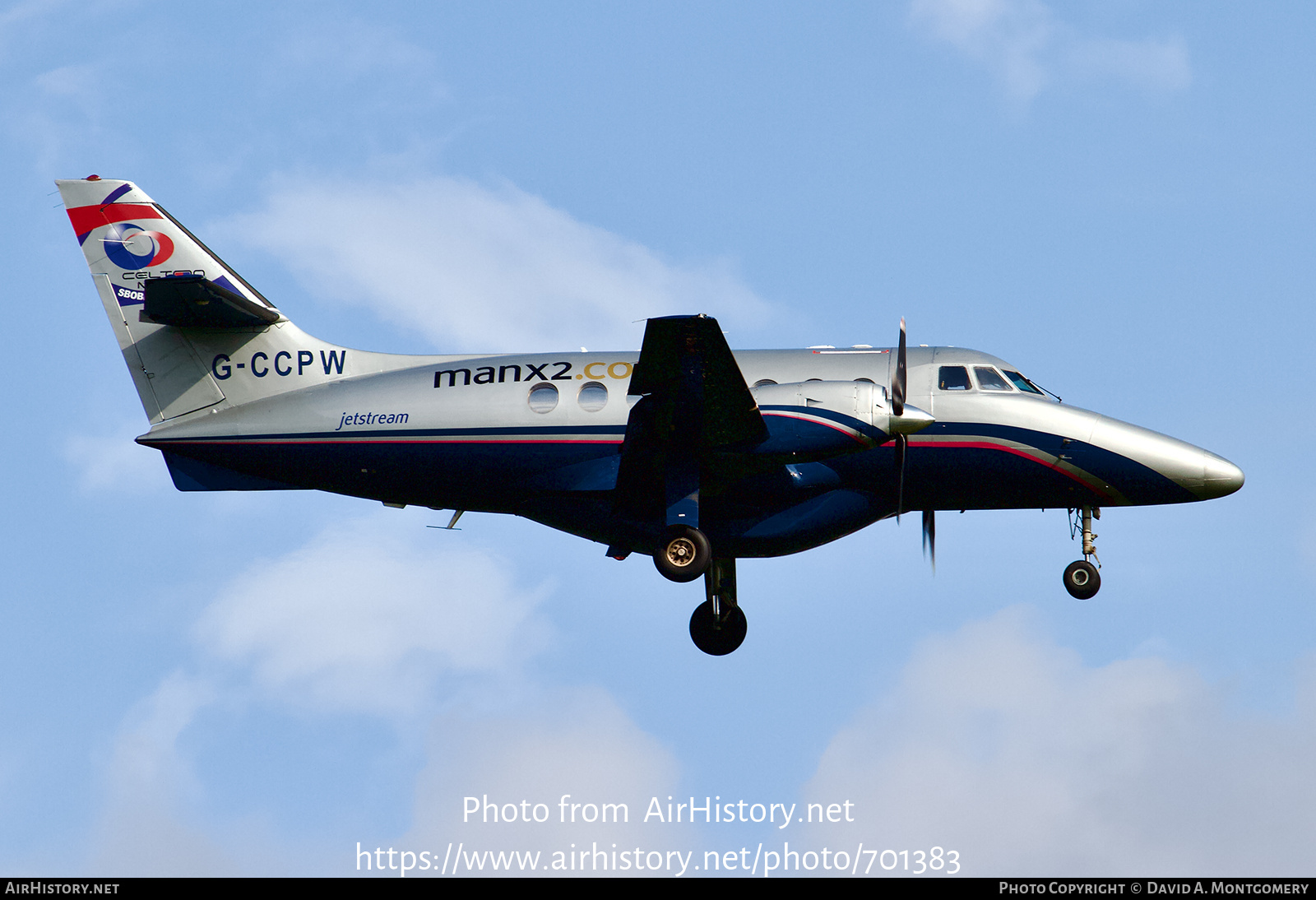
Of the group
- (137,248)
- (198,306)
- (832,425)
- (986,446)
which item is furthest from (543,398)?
(137,248)

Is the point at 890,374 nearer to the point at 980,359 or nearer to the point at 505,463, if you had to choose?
the point at 980,359

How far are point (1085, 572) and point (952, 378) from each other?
3484 millimetres

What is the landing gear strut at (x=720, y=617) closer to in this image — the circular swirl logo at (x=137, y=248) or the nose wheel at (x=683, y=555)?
the nose wheel at (x=683, y=555)

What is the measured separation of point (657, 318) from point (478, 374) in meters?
4.76

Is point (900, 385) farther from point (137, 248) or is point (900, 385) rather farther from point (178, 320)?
point (137, 248)

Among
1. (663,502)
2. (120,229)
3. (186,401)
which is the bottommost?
(663,502)

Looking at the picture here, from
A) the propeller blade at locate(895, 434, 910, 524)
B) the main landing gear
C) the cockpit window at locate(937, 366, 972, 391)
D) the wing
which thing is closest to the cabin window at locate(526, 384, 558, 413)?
the wing

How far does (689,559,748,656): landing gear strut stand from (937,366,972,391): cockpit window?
458 centimetres

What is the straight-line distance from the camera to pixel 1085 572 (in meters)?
22.1

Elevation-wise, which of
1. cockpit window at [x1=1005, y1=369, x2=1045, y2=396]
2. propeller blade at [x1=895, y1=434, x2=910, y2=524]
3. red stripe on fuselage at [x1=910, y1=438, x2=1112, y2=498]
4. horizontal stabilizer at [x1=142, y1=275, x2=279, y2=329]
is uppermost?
horizontal stabilizer at [x1=142, y1=275, x2=279, y2=329]

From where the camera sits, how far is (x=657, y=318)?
1834cm

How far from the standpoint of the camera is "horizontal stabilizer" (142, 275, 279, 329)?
869 inches

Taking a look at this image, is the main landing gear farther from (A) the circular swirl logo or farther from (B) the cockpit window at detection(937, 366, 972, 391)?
(A) the circular swirl logo
